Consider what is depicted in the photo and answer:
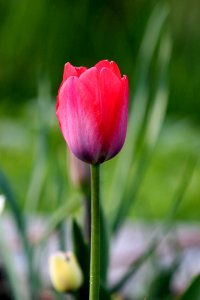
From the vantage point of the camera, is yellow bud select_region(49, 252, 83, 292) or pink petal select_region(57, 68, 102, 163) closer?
pink petal select_region(57, 68, 102, 163)

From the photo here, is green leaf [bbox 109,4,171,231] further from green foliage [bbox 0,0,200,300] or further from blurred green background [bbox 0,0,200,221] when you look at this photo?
blurred green background [bbox 0,0,200,221]

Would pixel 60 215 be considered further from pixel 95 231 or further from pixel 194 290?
pixel 95 231

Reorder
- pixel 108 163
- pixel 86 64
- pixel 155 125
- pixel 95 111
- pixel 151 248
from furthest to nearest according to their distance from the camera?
1. pixel 86 64
2. pixel 108 163
3. pixel 155 125
4. pixel 151 248
5. pixel 95 111

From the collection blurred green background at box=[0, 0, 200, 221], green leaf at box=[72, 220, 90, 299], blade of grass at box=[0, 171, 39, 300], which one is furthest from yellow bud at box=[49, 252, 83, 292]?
blurred green background at box=[0, 0, 200, 221]

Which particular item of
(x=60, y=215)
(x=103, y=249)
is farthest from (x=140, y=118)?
(x=103, y=249)

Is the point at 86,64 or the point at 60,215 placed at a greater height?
the point at 60,215

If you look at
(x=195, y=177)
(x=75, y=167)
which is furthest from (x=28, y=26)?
(x=75, y=167)

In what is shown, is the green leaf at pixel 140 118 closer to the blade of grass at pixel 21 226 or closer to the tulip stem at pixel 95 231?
the blade of grass at pixel 21 226
